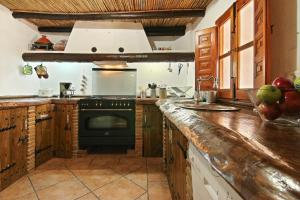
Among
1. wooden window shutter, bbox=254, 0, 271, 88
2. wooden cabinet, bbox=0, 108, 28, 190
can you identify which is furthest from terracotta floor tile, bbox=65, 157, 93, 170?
wooden window shutter, bbox=254, 0, 271, 88

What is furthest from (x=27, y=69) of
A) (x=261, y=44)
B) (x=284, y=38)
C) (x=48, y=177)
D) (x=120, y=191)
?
(x=284, y=38)

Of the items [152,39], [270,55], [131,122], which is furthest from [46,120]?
[270,55]

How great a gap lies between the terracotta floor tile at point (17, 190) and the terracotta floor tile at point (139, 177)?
1.08m

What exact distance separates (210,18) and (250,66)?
1.51 m

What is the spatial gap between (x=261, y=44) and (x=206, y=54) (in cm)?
139

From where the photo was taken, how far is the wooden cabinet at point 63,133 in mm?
3441

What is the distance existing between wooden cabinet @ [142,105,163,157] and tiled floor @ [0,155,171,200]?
20 cm

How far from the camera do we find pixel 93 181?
254 cm

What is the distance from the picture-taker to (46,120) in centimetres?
322

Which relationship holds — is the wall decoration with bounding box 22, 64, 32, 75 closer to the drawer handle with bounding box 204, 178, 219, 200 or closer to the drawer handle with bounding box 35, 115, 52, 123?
the drawer handle with bounding box 35, 115, 52, 123

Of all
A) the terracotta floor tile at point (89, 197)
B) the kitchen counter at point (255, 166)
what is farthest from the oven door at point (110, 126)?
the kitchen counter at point (255, 166)

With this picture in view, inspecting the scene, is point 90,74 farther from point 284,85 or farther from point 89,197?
point 284,85

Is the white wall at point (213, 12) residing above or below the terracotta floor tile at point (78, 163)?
→ above

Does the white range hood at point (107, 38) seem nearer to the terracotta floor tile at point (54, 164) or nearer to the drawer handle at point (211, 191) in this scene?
the terracotta floor tile at point (54, 164)
